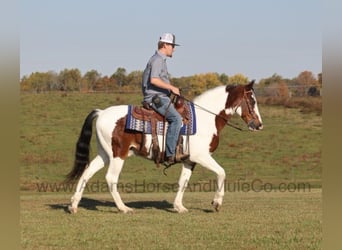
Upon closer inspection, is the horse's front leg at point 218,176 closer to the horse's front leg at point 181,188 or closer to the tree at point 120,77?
the horse's front leg at point 181,188

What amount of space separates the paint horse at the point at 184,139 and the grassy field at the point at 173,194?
0.54 meters

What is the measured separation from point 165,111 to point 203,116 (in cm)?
90

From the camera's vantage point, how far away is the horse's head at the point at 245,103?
10.7m

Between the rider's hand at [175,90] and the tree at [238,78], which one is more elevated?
A: the tree at [238,78]

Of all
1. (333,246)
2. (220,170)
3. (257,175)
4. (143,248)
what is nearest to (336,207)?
(333,246)

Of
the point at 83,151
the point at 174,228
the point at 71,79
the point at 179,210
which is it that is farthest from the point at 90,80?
the point at 174,228

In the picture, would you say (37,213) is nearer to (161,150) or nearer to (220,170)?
(161,150)

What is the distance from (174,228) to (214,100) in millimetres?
3528

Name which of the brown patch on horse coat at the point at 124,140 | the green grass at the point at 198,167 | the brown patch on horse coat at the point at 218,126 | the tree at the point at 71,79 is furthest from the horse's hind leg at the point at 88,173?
the tree at the point at 71,79

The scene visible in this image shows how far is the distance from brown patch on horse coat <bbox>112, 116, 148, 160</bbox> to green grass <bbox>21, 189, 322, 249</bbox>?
1.15 metres

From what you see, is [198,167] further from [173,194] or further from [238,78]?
[173,194]

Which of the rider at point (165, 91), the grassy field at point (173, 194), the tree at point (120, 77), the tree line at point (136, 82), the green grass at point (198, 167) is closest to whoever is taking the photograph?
the grassy field at point (173, 194)

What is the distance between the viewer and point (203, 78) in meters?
37.9

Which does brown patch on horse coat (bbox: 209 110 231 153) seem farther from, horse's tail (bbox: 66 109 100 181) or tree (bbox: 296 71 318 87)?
tree (bbox: 296 71 318 87)
